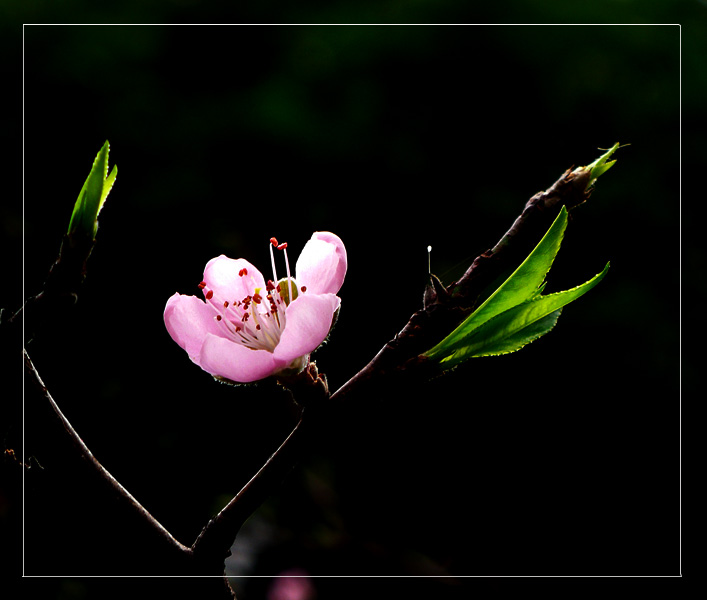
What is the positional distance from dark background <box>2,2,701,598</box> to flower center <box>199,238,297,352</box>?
0.64 meters

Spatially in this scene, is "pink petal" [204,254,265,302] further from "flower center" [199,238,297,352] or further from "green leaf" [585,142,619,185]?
"green leaf" [585,142,619,185]

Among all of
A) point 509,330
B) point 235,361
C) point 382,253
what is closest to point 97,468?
point 235,361

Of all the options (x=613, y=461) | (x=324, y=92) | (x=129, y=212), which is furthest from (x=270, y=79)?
(x=613, y=461)

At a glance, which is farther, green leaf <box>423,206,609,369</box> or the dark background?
the dark background

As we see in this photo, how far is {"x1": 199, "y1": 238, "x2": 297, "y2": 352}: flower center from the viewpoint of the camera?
0.47 meters

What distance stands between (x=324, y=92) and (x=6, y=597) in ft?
3.49

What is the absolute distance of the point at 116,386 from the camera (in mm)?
1254

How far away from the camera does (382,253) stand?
52.8 inches

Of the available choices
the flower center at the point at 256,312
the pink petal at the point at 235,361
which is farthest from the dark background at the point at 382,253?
the pink petal at the point at 235,361

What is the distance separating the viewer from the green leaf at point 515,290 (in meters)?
0.37

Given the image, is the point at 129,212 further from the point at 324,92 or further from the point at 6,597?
the point at 6,597

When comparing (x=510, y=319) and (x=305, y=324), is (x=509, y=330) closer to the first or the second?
(x=510, y=319)

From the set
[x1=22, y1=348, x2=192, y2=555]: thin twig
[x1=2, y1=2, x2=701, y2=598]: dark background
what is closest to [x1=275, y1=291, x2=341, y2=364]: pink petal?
[x1=22, y1=348, x2=192, y2=555]: thin twig

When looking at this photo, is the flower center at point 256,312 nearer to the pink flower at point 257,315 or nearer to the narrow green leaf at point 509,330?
the pink flower at point 257,315
